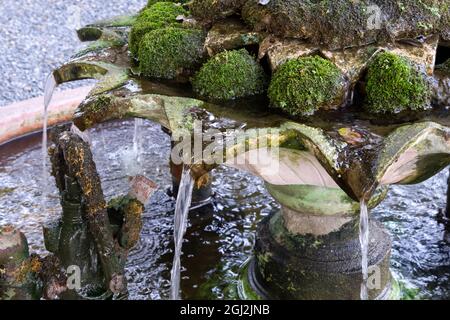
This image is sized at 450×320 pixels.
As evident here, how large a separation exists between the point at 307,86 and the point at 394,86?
320 mm

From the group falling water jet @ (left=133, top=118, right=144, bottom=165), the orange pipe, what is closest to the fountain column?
falling water jet @ (left=133, top=118, right=144, bottom=165)

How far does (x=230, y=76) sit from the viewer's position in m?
2.32

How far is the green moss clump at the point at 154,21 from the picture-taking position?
2670mm

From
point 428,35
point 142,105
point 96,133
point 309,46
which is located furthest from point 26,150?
point 428,35

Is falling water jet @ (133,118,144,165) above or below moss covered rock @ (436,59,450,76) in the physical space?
below

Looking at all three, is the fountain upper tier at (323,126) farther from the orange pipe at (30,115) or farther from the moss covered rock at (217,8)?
the orange pipe at (30,115)

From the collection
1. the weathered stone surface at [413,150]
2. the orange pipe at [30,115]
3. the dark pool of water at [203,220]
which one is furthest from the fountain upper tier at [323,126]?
the orange pipe at [30,115]

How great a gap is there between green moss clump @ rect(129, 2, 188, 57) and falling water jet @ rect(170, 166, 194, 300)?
2.47 feet

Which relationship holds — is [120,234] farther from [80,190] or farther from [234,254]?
[234,254]

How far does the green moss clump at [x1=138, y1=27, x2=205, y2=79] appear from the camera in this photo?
8.09 ft

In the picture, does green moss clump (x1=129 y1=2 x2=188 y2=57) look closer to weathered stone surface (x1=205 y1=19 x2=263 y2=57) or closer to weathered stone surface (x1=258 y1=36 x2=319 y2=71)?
weathered stone surface (x1=205 y1=19 x2=263 y2=57)

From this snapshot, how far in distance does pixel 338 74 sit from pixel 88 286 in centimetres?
137

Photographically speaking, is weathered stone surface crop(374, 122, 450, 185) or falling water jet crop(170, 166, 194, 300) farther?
falling water jet crop(170, 166, 194, 300)

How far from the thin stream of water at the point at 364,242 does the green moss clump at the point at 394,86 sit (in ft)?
1.27
